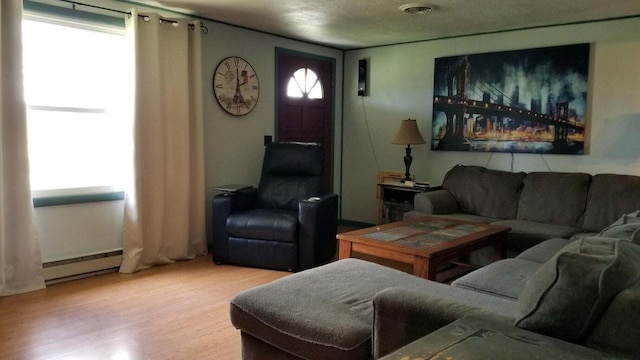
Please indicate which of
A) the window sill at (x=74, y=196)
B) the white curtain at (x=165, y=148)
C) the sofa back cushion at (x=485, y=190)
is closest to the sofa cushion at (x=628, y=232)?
the sofa back cushion at (x=485, y=190)

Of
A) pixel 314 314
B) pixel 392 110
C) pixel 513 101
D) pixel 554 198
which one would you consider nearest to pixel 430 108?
pixel 392 110

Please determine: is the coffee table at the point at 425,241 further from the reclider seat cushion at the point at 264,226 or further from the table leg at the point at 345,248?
the reclider seat cushion at the point at 264,226

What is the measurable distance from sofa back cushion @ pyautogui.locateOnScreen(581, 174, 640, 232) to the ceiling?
135 centimetres

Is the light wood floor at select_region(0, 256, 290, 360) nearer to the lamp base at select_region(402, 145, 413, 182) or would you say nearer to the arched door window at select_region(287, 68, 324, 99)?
the lamp base at select_region(402, 145, 413, 182)

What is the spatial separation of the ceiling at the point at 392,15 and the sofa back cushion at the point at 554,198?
4.43 ft

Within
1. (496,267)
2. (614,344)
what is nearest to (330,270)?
(496,267)

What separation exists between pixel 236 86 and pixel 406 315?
3.63m

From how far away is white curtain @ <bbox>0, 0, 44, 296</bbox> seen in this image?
3.19 m

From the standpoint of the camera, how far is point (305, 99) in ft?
18.2

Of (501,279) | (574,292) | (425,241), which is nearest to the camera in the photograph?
(574,292)

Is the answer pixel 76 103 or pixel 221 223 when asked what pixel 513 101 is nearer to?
pixel 221 223

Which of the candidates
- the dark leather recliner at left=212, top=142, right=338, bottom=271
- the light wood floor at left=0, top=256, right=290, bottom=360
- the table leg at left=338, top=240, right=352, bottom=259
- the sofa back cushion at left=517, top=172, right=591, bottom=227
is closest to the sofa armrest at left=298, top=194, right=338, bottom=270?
the dark leather recliner at left=212, top=142, right=338, bottom=271

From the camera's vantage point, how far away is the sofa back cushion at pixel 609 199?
3.76 meters

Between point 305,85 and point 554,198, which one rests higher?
point 305,85
